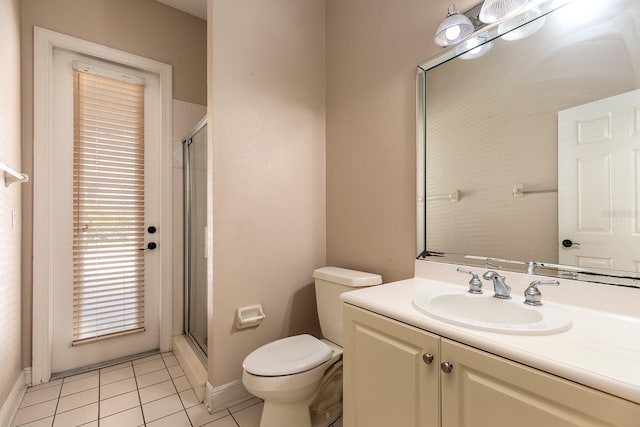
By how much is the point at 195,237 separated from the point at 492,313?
1980 mm

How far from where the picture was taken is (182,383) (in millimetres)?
1880

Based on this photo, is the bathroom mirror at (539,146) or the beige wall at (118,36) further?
the beige wall at (118,36)

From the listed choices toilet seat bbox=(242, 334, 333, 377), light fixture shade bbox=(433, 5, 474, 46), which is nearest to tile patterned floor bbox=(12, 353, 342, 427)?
toilet seat bbox=(242, 334, 333, 377)

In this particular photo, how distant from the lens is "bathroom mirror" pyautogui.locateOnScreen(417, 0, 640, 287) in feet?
3.04

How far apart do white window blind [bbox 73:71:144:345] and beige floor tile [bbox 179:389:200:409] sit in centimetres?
78

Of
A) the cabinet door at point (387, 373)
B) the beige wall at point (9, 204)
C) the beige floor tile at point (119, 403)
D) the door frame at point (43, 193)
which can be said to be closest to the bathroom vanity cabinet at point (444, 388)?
the cabinet door at point (387, 373)

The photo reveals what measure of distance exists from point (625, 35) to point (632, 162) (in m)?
0.42

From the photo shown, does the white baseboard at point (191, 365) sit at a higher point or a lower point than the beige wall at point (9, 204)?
lower

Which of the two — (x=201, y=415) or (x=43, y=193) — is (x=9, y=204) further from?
(x=201, y=415)

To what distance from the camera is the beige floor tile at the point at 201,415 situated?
5.02 ft

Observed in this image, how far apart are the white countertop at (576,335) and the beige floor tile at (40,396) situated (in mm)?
1994

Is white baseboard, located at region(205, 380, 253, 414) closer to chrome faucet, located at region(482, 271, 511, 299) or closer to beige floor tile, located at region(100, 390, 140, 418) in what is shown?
beige floor tile, located at region(100, 390, 140, 418)

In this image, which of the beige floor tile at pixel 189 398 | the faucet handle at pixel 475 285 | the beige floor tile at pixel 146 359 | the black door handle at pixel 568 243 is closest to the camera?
the black door handle at pixel 568 243

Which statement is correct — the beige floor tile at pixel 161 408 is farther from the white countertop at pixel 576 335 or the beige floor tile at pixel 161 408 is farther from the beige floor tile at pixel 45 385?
the white countertop at pixel 576 335
